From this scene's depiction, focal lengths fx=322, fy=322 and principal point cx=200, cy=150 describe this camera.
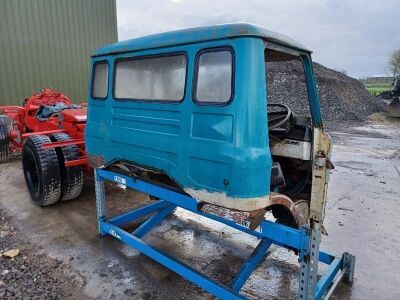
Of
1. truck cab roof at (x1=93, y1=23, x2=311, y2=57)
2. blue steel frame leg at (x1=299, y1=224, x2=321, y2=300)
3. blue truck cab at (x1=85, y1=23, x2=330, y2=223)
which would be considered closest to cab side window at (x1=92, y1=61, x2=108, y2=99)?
blue truck cab at (x1=85, y1=23, x2=330, y2=223)

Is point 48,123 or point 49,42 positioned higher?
point 49,42

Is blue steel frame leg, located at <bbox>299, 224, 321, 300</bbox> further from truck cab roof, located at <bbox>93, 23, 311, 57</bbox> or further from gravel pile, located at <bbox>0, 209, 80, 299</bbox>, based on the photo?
gravel pile, located at <bbox>0, 209, 80, 299</bbox>

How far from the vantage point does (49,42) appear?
10141 mm

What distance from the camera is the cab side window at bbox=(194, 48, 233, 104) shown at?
2162 millimetres

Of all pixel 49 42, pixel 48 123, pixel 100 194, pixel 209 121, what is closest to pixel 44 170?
pixel 100 194

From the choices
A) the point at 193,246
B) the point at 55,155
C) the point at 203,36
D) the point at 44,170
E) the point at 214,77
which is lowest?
the point at 193,246

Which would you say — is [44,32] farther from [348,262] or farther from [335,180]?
[348,262]

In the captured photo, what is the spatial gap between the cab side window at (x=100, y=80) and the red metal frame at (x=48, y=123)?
1.55 m

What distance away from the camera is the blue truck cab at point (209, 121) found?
2092 mm

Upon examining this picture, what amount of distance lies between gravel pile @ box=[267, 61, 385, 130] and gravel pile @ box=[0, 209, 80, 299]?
13870mm

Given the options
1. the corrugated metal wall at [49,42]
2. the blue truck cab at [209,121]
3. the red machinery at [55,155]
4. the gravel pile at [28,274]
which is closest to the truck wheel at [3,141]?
the red machinery at [55,155]

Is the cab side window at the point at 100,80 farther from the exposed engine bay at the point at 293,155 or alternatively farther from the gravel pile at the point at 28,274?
the gravel pile at the point at 28,274

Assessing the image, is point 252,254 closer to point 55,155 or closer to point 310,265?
point 310,265

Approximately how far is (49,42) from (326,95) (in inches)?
637
